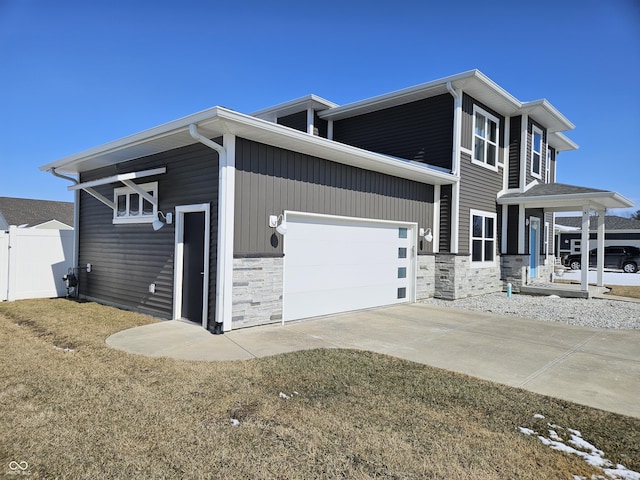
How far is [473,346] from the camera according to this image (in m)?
5.94

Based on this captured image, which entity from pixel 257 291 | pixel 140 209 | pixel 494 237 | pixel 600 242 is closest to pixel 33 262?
pixel 140 209

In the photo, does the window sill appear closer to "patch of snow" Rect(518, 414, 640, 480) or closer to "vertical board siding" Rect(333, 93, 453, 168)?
"vertical board siding" Rect(333, 93, 453, 168)

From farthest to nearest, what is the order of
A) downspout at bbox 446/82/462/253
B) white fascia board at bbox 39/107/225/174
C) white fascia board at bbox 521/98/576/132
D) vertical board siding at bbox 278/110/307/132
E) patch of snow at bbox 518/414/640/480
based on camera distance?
vertical board siding at bbox 278/110/307/132 → white fascia board at bbox 521/98/576/132 → downspout at bbox 446/82/462/253 → white fascia board at bbox 39/107/225/174 → patch of snow at bbox 518/414/640/480

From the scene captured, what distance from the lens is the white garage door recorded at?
7.51 meters

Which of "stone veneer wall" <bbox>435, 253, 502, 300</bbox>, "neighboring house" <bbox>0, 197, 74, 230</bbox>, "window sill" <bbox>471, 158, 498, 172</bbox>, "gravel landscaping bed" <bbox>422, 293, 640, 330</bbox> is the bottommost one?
"gravel landscaping bed" <bbox>422, 293, 640, 330</bbox>

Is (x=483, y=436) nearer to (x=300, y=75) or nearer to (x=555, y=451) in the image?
(x=555, y=451)

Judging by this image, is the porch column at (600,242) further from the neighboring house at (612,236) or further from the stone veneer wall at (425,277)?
the neighboring house at (612,236)

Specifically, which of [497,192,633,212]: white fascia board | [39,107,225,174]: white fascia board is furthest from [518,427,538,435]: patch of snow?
[497,192,633,212]: white fascia board

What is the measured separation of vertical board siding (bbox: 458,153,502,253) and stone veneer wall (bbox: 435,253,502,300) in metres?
0.37

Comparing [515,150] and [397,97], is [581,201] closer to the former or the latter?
[515,150]

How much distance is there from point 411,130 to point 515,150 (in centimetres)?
390

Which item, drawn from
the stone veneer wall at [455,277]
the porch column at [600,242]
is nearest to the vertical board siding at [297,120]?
the stone veneer wall at [455,277]

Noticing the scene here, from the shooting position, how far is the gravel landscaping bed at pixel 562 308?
8.18 metres

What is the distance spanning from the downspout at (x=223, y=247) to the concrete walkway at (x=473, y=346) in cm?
34
